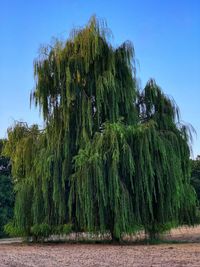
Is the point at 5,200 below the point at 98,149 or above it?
above

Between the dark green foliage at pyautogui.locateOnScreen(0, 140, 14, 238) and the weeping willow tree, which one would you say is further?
the dark green foliage at pyautogui.locateOnScreen(0, 140, 14, 238)

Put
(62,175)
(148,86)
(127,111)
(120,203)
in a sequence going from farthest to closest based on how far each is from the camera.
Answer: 1. (148,86)
2. (127,111)
3. (62,175)
4. (120,203)

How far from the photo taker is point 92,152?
52.8 feet

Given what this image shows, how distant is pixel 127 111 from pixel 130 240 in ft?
16.6

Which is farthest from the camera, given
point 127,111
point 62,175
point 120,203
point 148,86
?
point 148,86

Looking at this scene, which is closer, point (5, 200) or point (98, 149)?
point (98, 149)

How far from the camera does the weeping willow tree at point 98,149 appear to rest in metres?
15.8

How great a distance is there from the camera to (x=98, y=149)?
16.0m

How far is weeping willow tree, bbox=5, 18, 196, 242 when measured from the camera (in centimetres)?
1577

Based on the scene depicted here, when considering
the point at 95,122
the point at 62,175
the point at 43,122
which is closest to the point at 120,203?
the point at 62,175

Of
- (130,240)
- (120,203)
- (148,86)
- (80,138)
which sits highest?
(148,86)

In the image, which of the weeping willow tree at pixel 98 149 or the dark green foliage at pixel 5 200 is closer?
the weeping willow tree at pixel 98 149

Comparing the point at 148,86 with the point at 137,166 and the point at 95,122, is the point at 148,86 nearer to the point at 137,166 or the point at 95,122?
the point at 95,122

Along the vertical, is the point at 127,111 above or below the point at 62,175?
above
